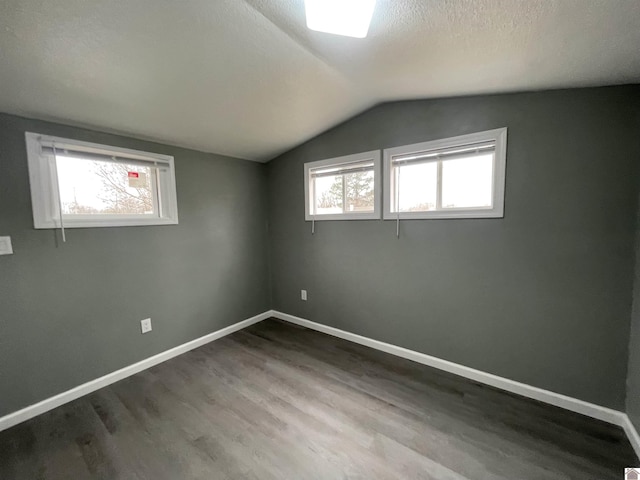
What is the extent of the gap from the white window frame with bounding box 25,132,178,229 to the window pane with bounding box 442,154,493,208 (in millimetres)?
2590

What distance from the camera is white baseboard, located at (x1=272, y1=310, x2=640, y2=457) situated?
1.62m

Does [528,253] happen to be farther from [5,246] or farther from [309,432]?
[5,246]

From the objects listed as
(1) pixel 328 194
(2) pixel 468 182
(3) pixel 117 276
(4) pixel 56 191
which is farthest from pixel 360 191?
(4) pixel 56 191

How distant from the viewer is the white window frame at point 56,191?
5.85 ft

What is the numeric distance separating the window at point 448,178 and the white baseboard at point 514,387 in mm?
1298

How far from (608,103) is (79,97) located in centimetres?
333

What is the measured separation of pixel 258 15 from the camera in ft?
4.14

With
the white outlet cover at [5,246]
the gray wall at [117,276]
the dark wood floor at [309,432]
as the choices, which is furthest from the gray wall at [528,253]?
the white outlet cover at [5,246]

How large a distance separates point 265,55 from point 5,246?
2127 mm

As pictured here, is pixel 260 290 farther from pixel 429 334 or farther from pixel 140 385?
pixel 429 334

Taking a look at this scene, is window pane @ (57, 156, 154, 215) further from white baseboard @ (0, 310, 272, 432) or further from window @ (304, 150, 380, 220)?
window @ (304, 150, 380, 220)

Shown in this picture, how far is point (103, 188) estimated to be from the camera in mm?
2164

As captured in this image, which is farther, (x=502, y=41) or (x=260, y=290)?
(x=260, y=290)

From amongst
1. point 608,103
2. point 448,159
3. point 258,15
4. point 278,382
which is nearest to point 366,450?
point 278,382
